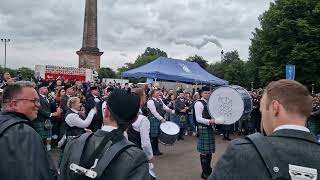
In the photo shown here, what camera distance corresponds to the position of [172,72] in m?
17.3

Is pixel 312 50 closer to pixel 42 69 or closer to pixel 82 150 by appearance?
pixel 42 69

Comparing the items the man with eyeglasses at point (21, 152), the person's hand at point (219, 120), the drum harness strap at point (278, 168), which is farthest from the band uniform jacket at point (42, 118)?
the drum harness strap at point (278, 168)

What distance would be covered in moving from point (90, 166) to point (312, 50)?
29084mm

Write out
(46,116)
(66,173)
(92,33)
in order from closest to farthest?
(66,173), (46,116), (92,33)

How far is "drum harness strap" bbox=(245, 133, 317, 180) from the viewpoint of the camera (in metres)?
1.74

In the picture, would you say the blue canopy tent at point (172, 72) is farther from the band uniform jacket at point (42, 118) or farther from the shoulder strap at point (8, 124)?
the shoulder strap at point (8, 124)

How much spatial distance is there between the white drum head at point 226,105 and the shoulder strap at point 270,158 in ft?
17.7

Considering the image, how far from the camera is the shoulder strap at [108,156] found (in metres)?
2.25

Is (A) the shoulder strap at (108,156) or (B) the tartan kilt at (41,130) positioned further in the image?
(B) the tartan kilt at (41,130)

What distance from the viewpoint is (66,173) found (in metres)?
2.45

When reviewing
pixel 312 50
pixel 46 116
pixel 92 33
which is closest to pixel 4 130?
pixel 46 116

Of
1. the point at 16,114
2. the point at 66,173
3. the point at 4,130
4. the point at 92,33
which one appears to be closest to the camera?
the point at 66,173

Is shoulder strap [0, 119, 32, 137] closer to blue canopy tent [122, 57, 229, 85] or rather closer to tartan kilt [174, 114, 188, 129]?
tartan kilt [174, 114, 188, 129]

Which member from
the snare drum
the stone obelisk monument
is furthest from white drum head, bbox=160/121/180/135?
the stone obelisk monument
